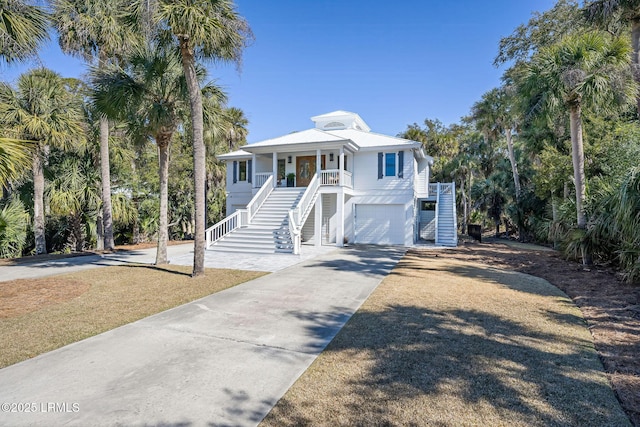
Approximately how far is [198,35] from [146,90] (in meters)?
3.15

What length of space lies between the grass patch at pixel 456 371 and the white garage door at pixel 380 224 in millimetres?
11515

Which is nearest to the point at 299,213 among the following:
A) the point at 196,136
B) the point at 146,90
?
the point at 196,136

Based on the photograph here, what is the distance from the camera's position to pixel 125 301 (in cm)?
657

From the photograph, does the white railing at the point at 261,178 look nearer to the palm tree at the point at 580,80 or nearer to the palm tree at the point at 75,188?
the palm tree at the point at 75,188

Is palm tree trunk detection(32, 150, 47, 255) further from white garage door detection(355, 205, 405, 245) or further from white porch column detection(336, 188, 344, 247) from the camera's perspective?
white garage door detection(355, 205, 405, 245)

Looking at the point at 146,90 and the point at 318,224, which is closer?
the point at 146,90

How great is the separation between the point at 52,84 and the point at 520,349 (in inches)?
726

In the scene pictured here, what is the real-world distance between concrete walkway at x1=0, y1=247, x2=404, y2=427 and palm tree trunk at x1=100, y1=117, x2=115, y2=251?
10380 mm

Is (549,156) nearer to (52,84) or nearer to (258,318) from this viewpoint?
(258,318)

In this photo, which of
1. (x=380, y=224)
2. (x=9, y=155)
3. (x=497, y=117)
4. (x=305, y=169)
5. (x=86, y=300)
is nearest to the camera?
(x=9, y=155)

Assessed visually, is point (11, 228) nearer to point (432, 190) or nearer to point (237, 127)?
point (237, 127)

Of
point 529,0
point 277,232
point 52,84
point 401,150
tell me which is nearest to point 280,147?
point 277,232

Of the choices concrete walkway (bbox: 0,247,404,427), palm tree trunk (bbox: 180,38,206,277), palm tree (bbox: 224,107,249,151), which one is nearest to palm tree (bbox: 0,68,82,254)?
palm tree trunk (bbox: 180,38,206,277)

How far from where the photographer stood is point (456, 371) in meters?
3.70
